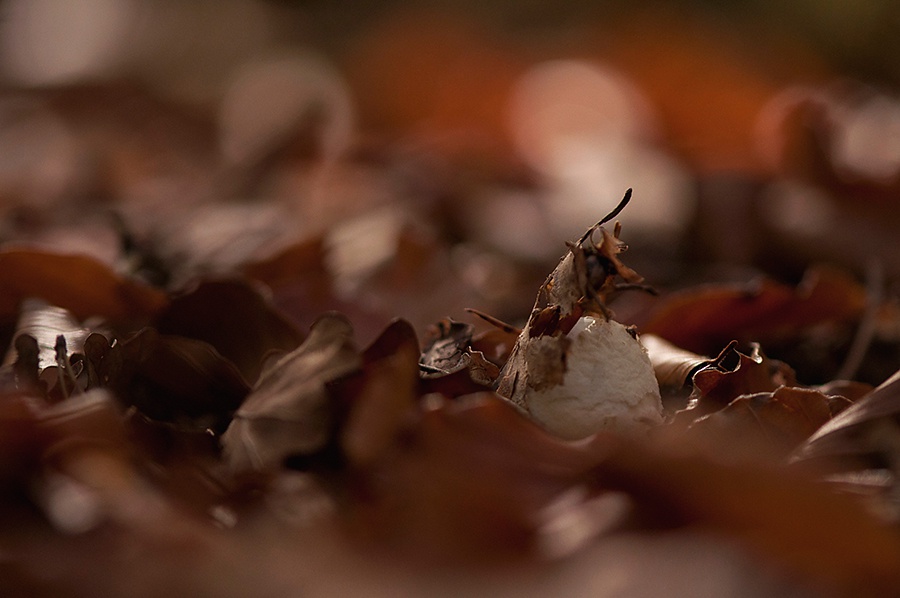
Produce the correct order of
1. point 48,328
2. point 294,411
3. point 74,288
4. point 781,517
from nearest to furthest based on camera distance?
point 781,517, point 294,411, point 48,328, point 74,288

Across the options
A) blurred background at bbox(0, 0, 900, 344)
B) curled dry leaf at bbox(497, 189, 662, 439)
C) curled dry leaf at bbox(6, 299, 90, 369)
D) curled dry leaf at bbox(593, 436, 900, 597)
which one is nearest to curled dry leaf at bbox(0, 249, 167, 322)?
curled dry leaf at bbox(6, 299, 90, 369)

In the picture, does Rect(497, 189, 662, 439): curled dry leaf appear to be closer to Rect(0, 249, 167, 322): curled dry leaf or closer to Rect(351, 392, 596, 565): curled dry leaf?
Rect(351, 392, 596, 565): curled dry leaf

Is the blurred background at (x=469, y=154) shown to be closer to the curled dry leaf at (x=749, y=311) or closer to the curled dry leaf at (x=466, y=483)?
the curled dry leaf at (x=749, y=311)

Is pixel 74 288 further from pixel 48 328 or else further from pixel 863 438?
pixel 863 438

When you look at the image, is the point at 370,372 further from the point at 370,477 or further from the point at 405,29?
the point at 405,29

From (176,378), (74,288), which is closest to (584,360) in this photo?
(176,378)

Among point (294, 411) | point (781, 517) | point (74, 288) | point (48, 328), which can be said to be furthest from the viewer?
point (74, 288)
